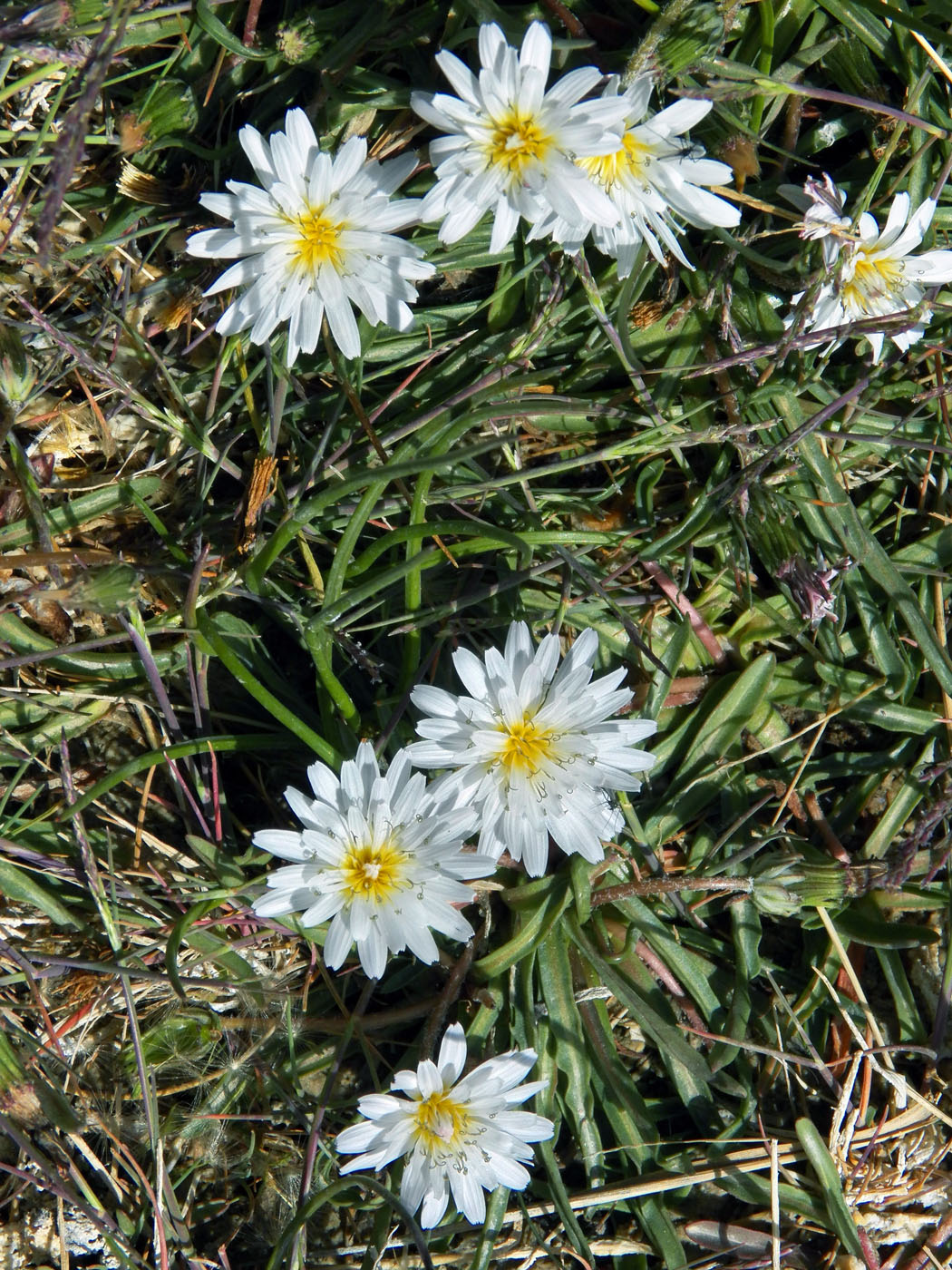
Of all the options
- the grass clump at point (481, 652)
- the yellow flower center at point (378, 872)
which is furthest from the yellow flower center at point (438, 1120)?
the yellow flower center at point (378, 872)

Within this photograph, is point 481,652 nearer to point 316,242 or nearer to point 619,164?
point 316,242

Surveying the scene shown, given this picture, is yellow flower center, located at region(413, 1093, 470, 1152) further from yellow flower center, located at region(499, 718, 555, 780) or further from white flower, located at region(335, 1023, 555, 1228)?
yellow flower center, located at region(499, 718, 555, 780)

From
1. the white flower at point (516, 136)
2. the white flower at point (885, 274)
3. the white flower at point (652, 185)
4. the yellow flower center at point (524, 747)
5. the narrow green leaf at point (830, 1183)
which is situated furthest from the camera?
the narrow green leaf at point (830, 1183)

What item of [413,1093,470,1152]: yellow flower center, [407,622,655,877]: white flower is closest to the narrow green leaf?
[413,1093,470,1152]: yellow flower center

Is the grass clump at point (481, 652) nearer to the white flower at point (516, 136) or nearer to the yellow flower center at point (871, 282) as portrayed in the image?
the yellow flower center at point (871, 282)

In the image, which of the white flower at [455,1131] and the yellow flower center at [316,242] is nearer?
the yellow flower center at [316,242]

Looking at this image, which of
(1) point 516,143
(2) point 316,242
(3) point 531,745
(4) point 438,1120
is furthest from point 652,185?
(4) point 438,1120
